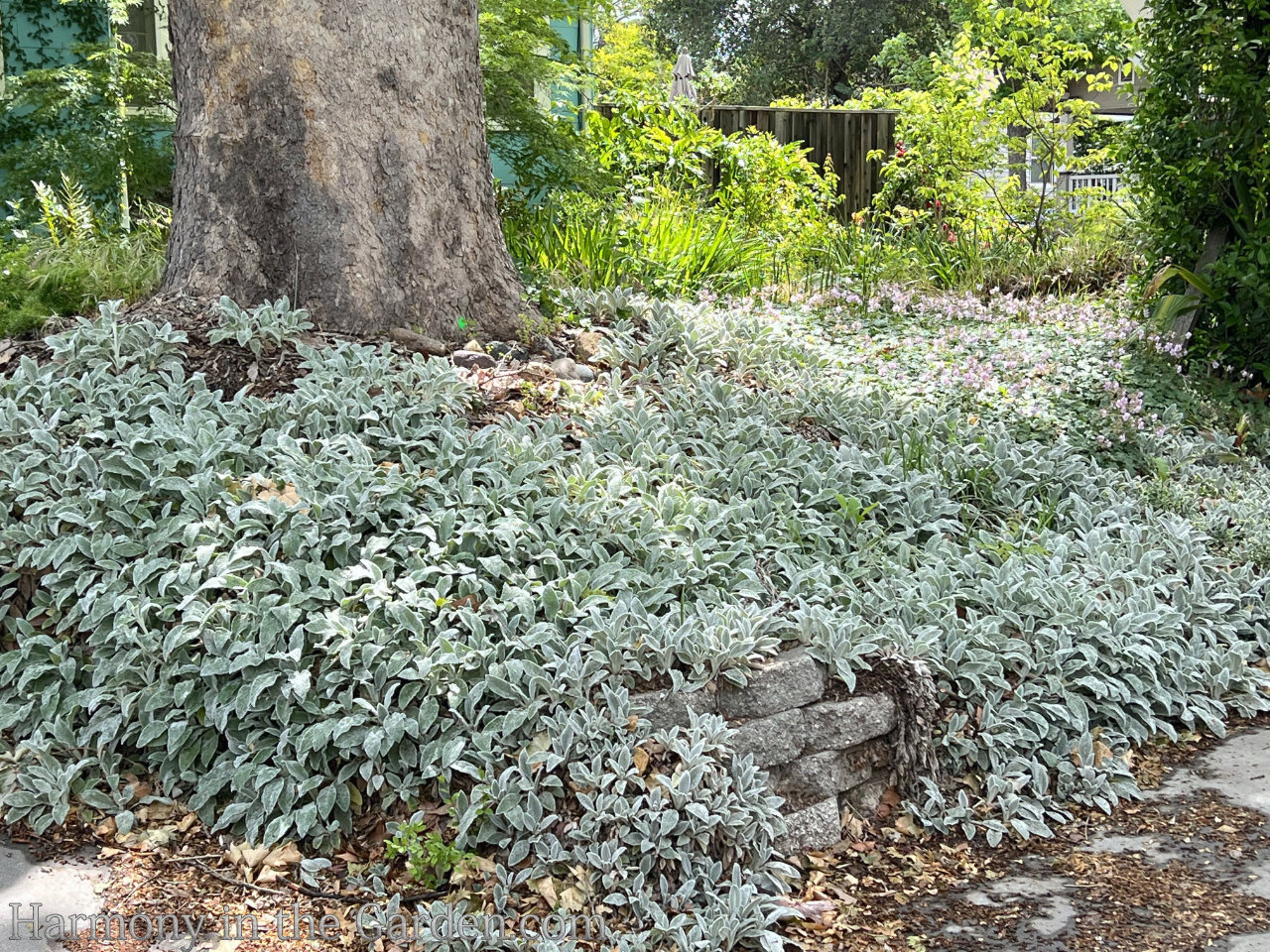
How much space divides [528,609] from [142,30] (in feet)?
24.6

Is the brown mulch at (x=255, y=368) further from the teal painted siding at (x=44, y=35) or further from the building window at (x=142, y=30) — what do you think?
the building window at (x=142, y=30)

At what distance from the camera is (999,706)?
3268 mm

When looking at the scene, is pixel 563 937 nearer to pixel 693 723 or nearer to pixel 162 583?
pixel 693 723

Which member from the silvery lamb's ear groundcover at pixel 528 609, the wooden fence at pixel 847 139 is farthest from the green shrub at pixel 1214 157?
the wooden fence at pixel 847 139

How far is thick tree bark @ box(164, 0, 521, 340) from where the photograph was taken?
433 centimetres

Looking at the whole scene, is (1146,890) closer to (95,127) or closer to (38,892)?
(38,892)

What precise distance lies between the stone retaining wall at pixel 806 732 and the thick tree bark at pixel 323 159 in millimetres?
2305

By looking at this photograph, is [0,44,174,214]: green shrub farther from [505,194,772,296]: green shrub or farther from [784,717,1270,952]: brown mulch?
[784,717,1270,952]: brown mulch

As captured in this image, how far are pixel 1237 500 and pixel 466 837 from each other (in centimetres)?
371

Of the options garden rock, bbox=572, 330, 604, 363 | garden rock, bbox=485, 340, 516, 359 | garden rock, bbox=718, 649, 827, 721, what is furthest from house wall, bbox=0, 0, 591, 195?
garden rock, bbox=718, 649, 827, 721

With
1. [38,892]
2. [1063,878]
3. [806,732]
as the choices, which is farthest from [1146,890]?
[38,892]

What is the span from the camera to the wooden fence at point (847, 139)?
13.1 metres

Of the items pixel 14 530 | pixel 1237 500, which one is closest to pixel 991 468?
pixel 1237 500

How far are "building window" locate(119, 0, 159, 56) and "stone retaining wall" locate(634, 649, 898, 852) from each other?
7.73m
